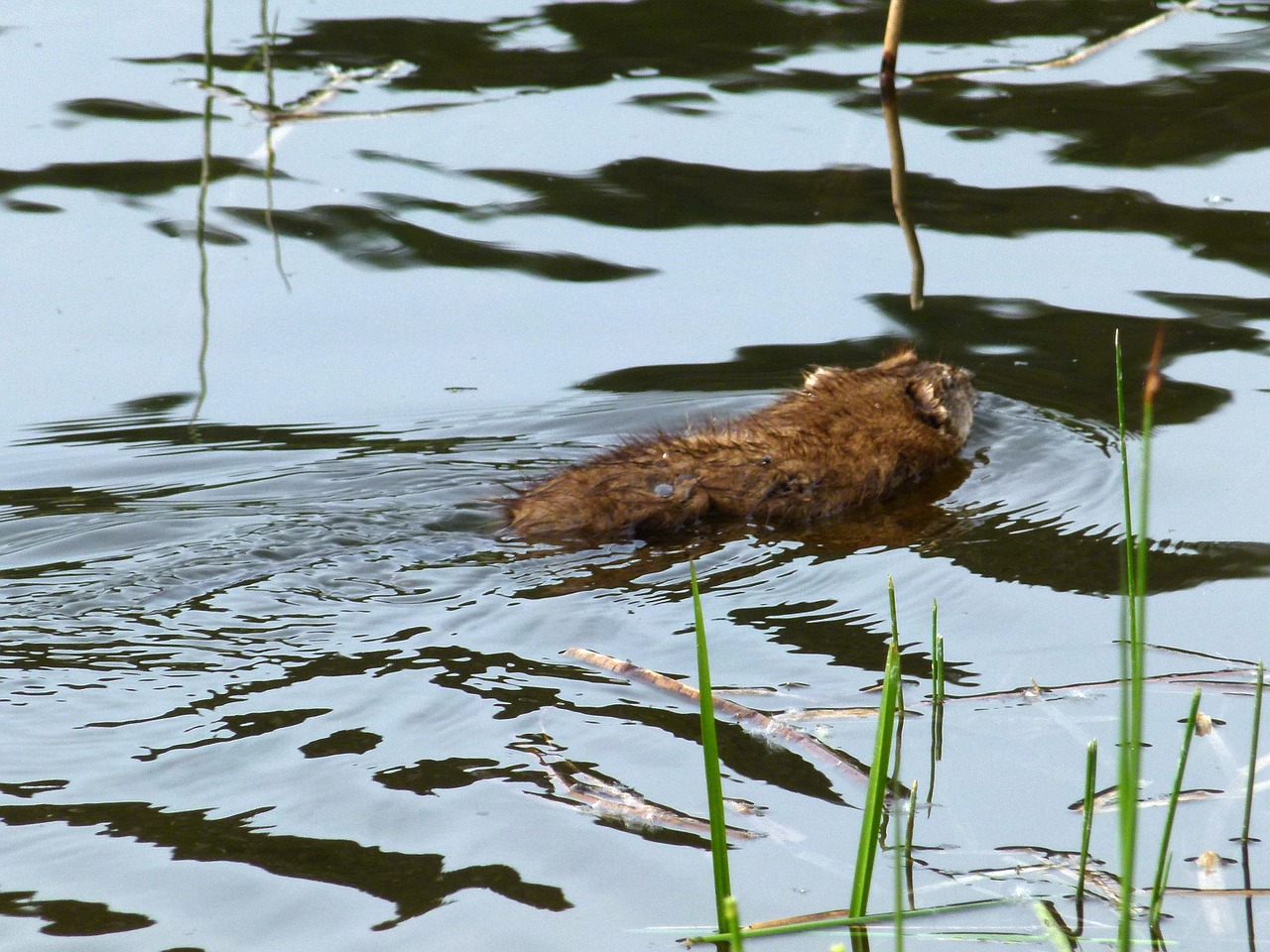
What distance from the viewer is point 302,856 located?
3.90m

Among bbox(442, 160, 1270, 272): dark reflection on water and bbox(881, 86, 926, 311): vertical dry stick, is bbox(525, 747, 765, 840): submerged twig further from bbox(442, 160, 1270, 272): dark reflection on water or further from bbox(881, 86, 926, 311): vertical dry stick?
bbox(442, 160, 1270, 272): dark reflection on water

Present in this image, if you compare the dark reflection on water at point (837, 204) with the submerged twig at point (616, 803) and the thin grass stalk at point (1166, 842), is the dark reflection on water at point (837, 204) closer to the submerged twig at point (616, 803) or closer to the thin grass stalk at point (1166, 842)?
the submerged twig at point (616, 803)

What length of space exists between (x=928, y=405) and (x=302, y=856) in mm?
4010

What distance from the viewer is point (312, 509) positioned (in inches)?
256

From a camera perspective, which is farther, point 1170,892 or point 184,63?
point 184,63

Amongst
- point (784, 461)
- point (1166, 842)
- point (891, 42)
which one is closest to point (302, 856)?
point (1166, 842)

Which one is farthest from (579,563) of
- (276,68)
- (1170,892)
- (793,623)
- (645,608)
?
(276,68)

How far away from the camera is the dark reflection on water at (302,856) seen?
3.74 meters

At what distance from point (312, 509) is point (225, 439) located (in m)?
0.74

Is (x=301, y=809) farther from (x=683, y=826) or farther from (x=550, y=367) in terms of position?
(x=550, y=367)

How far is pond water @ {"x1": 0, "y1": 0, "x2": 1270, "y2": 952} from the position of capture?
3949mm

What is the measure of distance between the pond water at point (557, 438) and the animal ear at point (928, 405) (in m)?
0.30

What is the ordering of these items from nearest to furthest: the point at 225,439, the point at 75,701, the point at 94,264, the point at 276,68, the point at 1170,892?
the point at 1170,892 < the point at 75,701 < the point at 225,439 < the point at 94,264 < the point at 276,68

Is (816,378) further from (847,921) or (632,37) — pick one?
(632,37)
